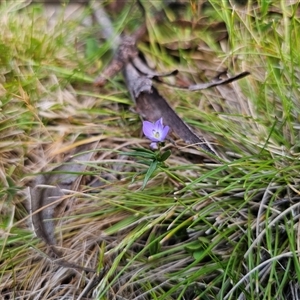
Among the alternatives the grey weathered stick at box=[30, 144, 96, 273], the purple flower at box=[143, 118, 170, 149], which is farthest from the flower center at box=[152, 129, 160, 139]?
the grey weathered stick at box=[30, 144, 96, 273]

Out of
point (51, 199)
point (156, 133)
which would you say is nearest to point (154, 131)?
point (156, 133)

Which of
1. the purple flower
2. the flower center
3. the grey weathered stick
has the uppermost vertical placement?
the purple flower

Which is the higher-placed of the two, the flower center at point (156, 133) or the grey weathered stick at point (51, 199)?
the flower center at point (156, 133)

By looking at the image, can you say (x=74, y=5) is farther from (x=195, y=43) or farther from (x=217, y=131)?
(x=217, y=131)

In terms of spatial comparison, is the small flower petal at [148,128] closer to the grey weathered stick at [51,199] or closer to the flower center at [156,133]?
the flower center at [156,133]

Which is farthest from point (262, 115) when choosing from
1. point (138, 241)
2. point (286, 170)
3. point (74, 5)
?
point (74, 5)

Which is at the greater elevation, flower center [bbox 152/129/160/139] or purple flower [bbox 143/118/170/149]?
purple flower [bbox 143/118/170/149]

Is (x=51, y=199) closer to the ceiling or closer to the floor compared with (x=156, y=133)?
closer to the floor

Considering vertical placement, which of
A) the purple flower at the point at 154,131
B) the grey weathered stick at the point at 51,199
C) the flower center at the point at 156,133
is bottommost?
the grey weathered stick at the point at 51,199

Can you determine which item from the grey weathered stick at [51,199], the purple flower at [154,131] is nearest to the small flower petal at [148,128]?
the purple flower at [154,131]

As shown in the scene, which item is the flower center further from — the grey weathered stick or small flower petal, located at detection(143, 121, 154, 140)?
the grey weathered stick

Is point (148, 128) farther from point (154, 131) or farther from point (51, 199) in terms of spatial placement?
point (51, 199)

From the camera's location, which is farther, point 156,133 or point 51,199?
point 51,199
